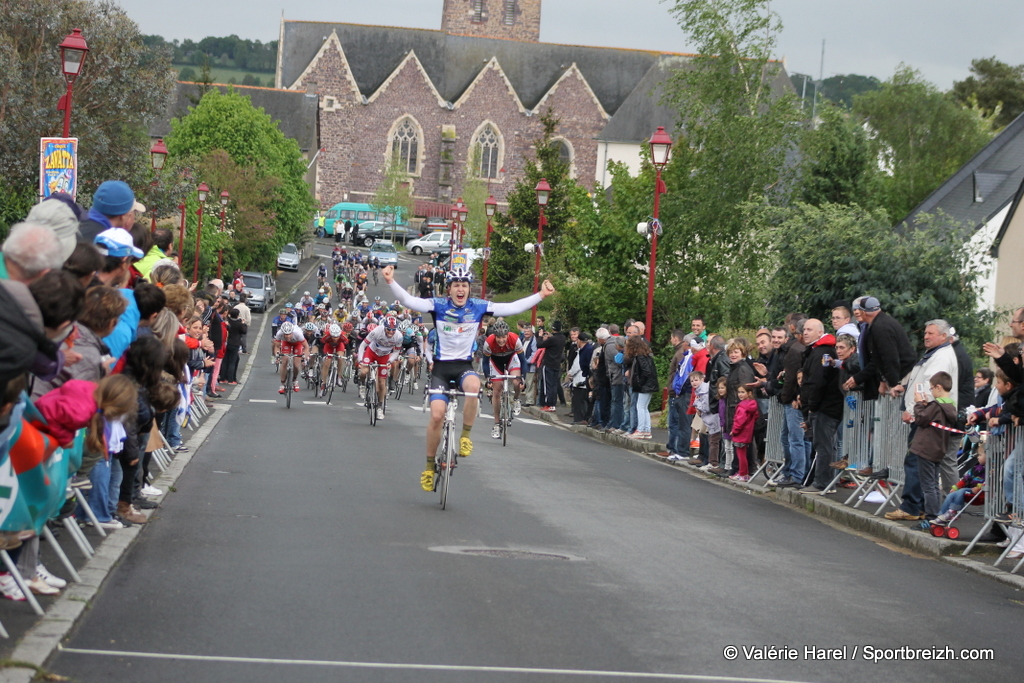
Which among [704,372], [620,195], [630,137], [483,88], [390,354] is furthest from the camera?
[483,88]

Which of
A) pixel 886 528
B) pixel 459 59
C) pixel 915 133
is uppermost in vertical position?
pixel 459 59

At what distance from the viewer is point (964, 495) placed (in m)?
11.6

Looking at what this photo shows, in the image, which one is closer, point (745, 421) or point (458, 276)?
point (458, 276)

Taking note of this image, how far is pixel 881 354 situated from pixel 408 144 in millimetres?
95988

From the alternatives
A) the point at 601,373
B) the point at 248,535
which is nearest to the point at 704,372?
the point at 601,373

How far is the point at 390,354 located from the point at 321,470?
25.5ft

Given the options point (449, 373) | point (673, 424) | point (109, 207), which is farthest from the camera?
point (673, 424)

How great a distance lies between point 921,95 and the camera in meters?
64.8

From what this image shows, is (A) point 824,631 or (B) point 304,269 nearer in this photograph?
(A) point 824,631

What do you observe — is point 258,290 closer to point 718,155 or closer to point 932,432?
point 718,155

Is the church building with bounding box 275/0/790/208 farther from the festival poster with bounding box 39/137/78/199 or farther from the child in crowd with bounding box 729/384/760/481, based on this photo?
the festival poster with bounding box 39/137/78/199

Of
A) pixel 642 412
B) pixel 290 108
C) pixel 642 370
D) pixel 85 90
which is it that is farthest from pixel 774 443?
pixel 290 108

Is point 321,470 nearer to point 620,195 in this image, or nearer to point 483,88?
point 620,195

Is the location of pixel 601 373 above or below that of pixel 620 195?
below
